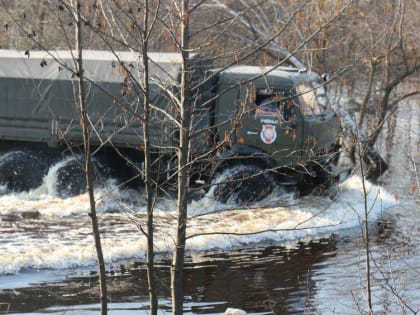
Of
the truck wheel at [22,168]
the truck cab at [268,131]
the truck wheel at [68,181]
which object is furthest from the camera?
the truck wheel at [22,168]

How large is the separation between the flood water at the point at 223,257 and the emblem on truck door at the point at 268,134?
1.17 meters

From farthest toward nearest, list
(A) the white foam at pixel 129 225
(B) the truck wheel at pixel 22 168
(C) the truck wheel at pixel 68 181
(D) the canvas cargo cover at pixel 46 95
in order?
(B) the truck wheel at pixel 22 168
(C) the truck wheel at pixel 68 181
(D) the canvas cargo cover at pixel 46 95
(A) the white foam at pixel 129 225

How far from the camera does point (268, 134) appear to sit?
14.4 m

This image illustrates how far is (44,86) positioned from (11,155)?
1.53m

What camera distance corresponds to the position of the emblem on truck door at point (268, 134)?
14.4 meters

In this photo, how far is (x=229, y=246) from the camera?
12945 mm

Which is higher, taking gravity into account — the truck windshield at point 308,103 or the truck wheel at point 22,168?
the truck windshield at point 308,103

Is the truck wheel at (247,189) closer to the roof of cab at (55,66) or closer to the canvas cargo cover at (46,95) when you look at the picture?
the canvas cargo cover at (46,95)

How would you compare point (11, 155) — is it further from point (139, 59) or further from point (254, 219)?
point (139, 59)

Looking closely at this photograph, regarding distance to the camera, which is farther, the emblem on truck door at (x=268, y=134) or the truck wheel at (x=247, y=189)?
the truck wheel at (x=247, y=189)

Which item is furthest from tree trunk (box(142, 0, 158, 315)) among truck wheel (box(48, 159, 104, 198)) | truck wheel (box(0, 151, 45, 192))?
truck wheel (box(0, 151, 45, 192))

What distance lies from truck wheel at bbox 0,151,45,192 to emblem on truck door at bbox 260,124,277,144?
168 inches

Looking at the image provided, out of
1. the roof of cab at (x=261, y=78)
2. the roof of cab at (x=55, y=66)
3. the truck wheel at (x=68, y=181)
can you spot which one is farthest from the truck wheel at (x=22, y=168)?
the roof of cab at (x=261, y=78)

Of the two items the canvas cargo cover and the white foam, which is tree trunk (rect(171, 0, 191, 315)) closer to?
the white foam
